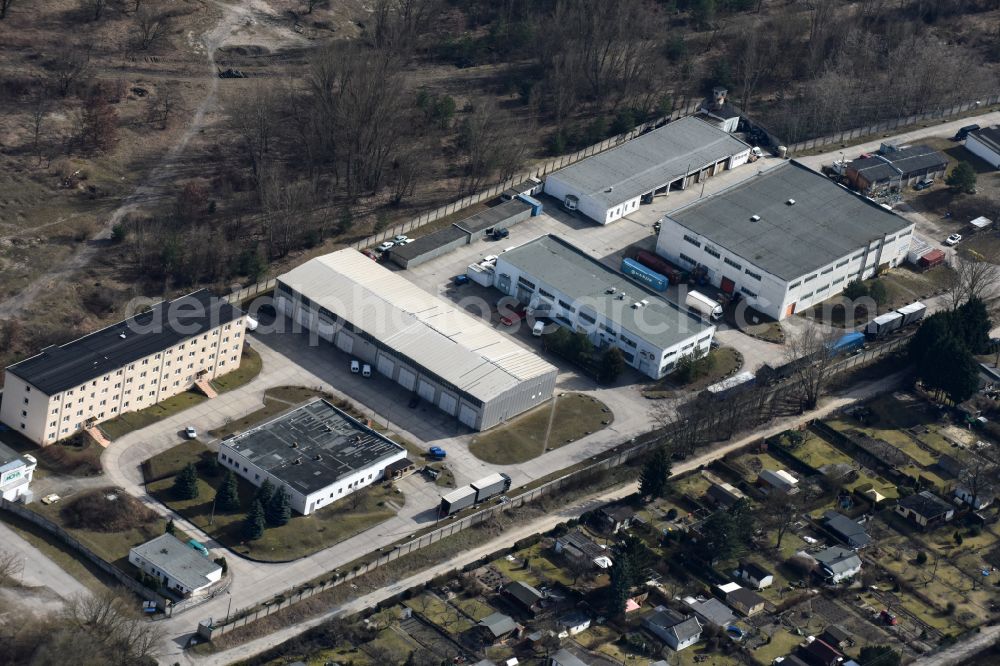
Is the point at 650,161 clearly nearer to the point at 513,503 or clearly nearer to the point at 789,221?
the point at 789,221

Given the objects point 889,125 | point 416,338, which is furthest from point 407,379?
point 889,125

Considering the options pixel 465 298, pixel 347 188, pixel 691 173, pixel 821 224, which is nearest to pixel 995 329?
pixel 821 224

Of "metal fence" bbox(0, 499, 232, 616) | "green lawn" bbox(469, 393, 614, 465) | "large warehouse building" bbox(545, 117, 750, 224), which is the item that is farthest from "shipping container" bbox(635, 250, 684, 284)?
"metal fence" bbox(0, 499, 232, 616)

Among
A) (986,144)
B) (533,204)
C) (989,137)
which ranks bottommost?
(533,204)

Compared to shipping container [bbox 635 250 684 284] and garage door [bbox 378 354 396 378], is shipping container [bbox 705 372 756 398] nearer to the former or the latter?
shipping container [bbox 635 250 684 284]

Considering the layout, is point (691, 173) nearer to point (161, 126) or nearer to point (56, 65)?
point (161, 126)

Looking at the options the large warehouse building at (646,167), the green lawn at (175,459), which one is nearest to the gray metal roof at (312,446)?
the green lawn at (175,459)
